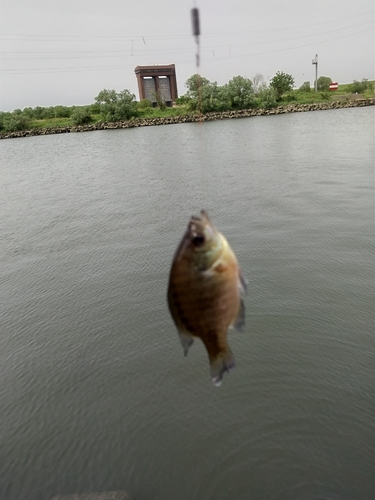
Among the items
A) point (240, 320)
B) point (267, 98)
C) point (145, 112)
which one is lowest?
point (240, 320)

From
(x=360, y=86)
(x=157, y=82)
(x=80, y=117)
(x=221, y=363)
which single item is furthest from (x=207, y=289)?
(x=157, y=82)

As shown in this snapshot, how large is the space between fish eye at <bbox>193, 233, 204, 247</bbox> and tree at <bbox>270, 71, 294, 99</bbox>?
256 feet

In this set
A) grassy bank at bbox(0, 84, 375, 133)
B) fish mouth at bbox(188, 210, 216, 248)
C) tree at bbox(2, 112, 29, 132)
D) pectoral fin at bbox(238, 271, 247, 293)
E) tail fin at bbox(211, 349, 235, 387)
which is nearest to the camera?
fish mouth at bbox(188, 210, 216, 248)

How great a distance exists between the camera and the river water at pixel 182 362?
582cm

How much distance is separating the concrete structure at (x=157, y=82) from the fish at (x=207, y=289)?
9116 cm

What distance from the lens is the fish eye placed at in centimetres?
198

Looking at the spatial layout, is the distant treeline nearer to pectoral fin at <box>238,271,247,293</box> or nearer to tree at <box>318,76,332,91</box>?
tree at <box>318,76,332,91</box>

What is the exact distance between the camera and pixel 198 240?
1.99 meters

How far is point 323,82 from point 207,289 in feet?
311

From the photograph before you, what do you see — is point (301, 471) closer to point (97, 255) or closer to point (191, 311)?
point (191, 311)

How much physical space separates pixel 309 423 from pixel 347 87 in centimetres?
8741

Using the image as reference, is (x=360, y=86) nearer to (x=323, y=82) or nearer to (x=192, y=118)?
(x=323, y=82)

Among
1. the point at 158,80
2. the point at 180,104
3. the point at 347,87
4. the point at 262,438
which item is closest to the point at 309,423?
the point at 262,438

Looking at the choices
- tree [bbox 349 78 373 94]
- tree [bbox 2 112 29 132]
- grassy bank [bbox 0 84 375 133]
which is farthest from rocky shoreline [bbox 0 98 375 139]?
tree [bbox 349 78 373 94]
